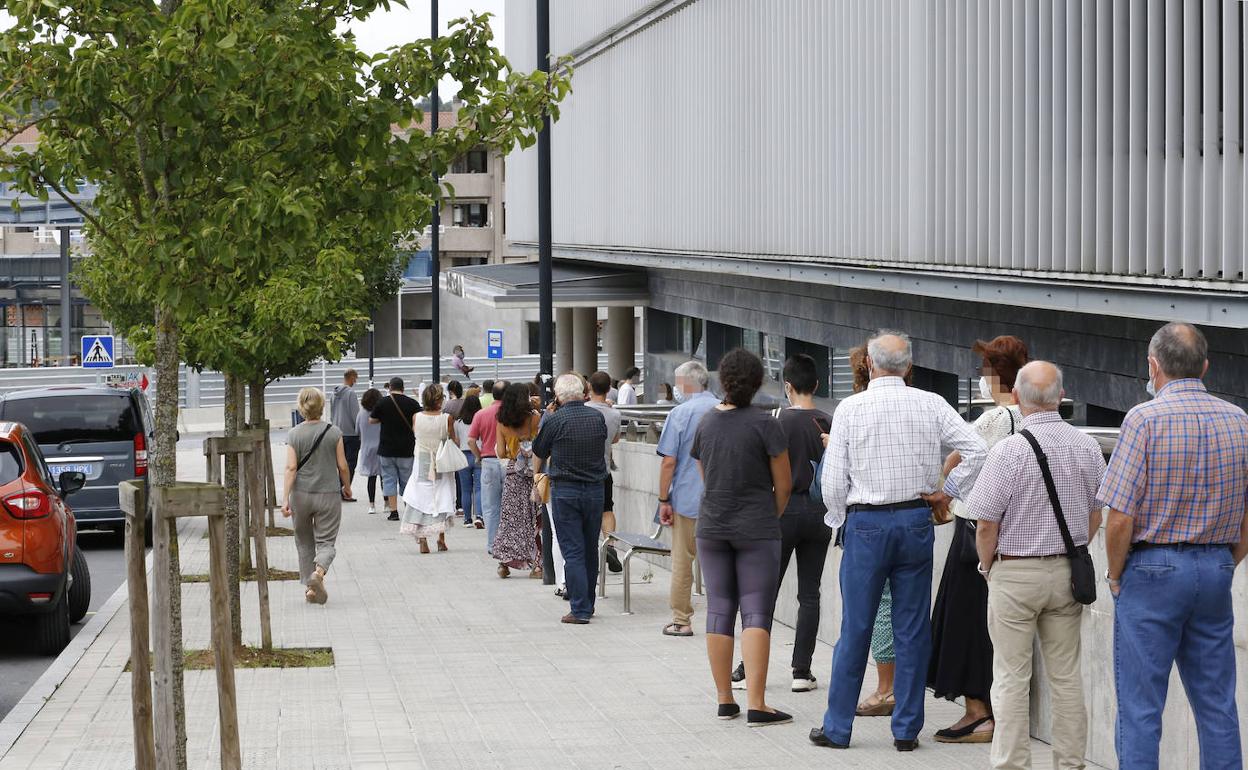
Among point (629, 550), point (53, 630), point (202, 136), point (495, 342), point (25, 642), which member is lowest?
point (25, 642)

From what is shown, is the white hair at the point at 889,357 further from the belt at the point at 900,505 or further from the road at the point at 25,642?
the road at the point at 25,642

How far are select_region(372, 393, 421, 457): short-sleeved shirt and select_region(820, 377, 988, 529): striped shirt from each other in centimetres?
1344

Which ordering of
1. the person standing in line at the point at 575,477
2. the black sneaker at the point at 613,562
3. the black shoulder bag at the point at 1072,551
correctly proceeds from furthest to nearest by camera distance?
the black sneaker at the point at 613,562 → the person standing in line at the point at 575,477 → the black shoulder bag at the point at 1072,551

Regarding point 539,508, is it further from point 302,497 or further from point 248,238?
point 248,238

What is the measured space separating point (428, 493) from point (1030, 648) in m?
11.8

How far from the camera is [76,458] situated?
19141 mm

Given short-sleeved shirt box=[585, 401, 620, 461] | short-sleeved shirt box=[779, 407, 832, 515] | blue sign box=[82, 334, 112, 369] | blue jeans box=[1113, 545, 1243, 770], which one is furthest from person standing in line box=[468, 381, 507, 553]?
blue sign box=[82, 334, 112, 369]

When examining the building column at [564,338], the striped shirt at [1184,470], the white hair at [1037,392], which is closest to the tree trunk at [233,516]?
the white hair at [1037,392]

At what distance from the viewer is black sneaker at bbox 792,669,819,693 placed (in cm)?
923

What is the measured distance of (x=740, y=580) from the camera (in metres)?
8.33

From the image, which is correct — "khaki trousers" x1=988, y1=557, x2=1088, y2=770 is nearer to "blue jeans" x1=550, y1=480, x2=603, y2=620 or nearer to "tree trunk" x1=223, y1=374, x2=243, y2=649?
"tree trunk" x1=223, y1=374, x2=243, y2=649

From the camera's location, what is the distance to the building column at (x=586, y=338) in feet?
140

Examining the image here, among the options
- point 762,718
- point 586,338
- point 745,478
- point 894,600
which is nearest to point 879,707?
point 762,718

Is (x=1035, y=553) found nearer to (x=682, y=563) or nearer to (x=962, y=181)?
(x=682, y=563)
